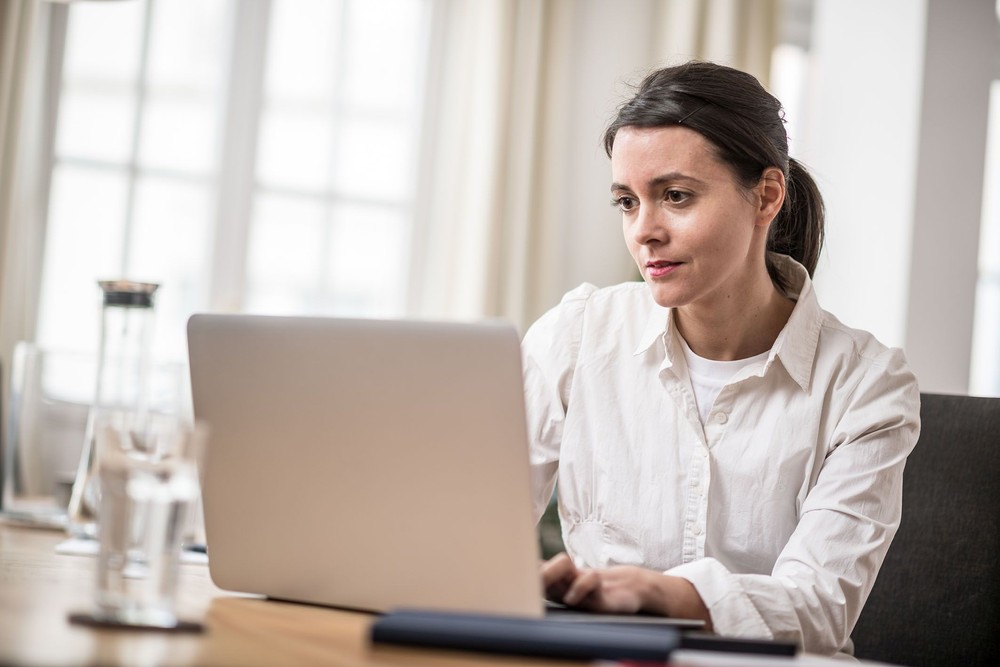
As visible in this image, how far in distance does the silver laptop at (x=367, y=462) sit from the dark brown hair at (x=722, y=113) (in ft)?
2.37

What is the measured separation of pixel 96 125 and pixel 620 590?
10.5 feet

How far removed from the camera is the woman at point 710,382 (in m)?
1.41

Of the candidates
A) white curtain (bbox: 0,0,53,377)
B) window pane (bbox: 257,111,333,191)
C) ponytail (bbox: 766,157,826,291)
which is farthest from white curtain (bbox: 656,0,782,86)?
ponytail (bbox: 766,157,826,291)

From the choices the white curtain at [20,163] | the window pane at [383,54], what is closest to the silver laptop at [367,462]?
the white curtain at [20,163]

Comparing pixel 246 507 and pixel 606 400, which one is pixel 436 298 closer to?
pixel 606 400

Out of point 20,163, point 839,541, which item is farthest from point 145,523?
point 20,163

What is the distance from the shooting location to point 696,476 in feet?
4.83

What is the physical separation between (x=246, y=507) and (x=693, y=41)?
365 centimetres

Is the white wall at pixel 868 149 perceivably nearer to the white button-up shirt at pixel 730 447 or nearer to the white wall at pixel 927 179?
the white wall at pixel 927 179

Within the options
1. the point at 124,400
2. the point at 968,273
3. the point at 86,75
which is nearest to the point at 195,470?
the point at 124,400

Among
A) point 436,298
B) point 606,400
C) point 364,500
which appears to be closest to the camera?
point 364,500

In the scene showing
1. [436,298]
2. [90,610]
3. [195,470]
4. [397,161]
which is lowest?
[90,610]

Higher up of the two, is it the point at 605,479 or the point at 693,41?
the point at 693,41

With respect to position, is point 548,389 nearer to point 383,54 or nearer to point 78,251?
point 78,251
